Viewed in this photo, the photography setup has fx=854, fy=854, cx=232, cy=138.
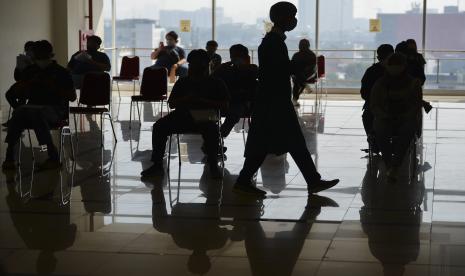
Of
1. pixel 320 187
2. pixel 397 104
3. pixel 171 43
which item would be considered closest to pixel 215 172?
pixel 320 187

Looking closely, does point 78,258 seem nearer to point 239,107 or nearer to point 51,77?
point 51,77

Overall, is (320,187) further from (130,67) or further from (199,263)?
(130,67)

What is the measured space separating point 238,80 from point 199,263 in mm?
4122

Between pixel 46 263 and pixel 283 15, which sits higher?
pixel 283 15

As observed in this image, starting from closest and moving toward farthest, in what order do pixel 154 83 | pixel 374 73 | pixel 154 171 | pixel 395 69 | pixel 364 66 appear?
pixel 395 69 < pixel 154 171 < pixel 374 73 < pixel 154 83 < pixel 364 66

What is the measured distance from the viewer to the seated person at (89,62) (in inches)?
452

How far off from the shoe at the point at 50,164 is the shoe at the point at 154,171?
0.88 metres

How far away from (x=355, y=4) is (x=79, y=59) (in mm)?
9219

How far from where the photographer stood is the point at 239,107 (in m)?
8.54

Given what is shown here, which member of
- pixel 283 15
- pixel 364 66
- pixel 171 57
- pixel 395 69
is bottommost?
pixel 364 66

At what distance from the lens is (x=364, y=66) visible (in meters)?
19.2

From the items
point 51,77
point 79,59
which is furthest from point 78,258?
point 79,59

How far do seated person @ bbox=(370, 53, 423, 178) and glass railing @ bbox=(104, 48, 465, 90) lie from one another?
1136 centimetres

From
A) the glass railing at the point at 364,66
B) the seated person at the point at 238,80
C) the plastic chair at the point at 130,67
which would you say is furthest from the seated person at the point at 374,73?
the glass railing at the point at 364,66
